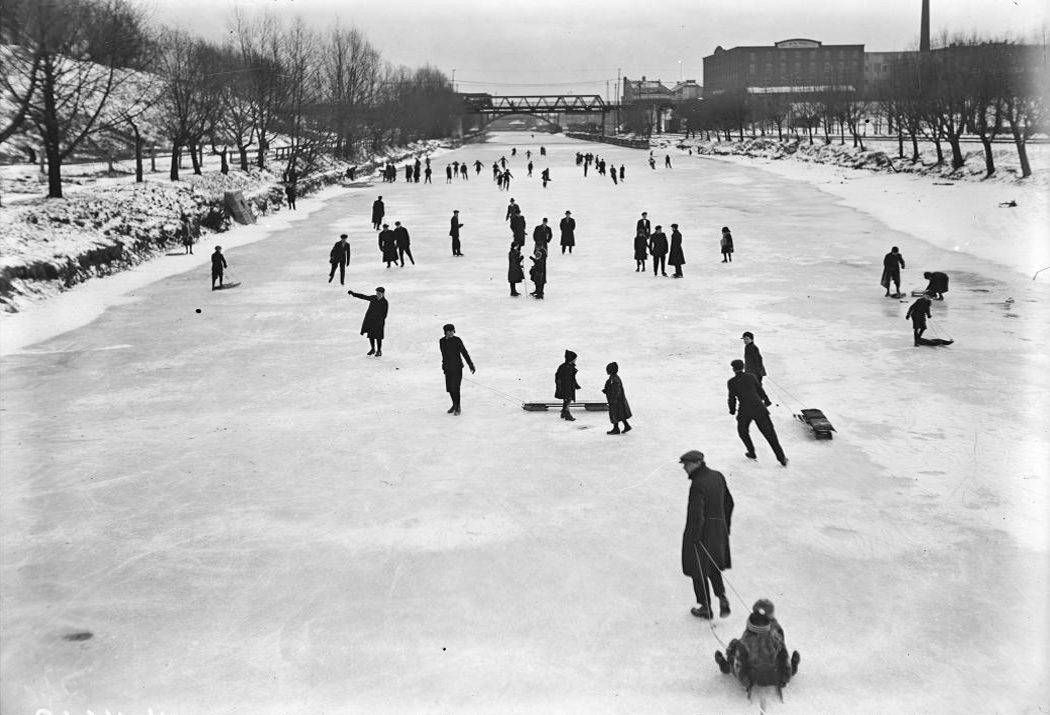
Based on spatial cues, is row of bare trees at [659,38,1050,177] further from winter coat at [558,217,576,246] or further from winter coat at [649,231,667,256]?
winter coat at [649,231,667,256]

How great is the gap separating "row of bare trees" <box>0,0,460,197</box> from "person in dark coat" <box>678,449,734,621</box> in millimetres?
21652

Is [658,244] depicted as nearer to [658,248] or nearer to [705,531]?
[658,248]

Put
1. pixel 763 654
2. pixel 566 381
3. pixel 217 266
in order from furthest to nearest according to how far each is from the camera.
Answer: pixel 217 266 < pixel 566 381 < pixel 763 654

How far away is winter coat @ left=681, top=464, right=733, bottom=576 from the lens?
5773 millimetres

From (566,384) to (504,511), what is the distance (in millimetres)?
2775

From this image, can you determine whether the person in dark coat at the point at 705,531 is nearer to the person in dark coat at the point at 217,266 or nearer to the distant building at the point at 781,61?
the person in dark coat at the point at 217,266

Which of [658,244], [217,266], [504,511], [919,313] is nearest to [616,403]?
[504,511]

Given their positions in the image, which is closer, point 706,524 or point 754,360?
point 706,524

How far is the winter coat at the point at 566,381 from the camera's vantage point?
1023cm

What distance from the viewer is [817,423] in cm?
957

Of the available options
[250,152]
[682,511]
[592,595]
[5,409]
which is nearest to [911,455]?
[682,511]

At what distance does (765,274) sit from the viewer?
19.8 m

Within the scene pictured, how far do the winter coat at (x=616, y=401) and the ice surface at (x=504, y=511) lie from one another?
439 mm

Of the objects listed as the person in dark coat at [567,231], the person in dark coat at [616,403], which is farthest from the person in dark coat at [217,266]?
the person in dark coat at [616,403]
